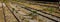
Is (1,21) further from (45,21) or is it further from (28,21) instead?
(45,21)

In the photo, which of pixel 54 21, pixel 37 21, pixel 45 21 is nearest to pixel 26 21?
pixel 37 21

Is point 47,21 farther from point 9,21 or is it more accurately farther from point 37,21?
point 9,21

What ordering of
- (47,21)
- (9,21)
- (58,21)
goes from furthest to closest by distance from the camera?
(9,21)
(47,21)
(58,21)

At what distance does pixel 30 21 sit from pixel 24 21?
0.26 meters

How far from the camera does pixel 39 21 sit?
503cm

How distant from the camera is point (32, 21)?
490 centimetres

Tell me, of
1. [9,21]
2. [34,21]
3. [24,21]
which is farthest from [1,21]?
[34,21]

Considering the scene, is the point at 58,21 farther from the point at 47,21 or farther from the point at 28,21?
the point at 28,21

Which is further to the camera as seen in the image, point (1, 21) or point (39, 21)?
point (1, 21)

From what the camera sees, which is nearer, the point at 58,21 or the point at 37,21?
the point at 58,21

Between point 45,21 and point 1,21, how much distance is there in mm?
2134

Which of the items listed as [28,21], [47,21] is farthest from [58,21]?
[28,21]

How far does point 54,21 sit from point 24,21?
4.01 feet

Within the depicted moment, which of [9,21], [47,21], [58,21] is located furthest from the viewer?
[9,21]
